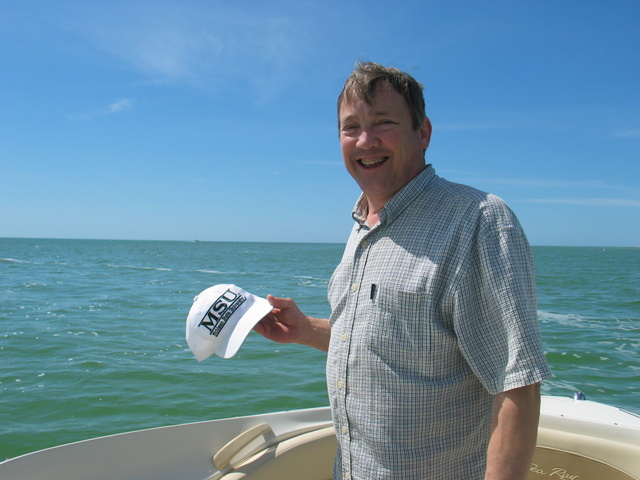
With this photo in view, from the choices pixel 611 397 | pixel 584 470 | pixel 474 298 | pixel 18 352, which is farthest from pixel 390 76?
pixel 18 352

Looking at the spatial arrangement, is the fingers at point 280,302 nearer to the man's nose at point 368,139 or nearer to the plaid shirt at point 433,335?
the plaid shirt at point 433,335

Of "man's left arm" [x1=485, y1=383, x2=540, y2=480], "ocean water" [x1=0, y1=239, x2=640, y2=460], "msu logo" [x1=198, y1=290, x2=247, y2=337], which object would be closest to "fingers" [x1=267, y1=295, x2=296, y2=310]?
"msu logo" [x1=198, y1=290, x2=247, y2=337]

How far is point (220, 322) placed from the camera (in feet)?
6.37

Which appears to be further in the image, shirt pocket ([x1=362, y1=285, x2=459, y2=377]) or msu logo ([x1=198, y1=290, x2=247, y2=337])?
msu logo ([x1=198, y1=290, x2=247, y2=337])

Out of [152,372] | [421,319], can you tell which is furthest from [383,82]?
[152,372]

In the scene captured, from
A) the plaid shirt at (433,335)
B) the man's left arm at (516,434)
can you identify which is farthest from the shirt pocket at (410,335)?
the man's left arm at (516,434)

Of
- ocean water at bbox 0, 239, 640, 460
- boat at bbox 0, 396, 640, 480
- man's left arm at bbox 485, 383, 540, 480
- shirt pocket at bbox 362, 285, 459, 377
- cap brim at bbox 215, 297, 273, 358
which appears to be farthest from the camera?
ocean water at bbox 0, 239, 640, 460

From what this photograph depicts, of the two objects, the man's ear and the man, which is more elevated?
the man's ear

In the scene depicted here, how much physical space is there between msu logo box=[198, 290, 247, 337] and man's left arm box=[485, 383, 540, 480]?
1054 millimetres

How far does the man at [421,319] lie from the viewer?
1.28 m

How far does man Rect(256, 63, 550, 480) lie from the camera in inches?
50.5

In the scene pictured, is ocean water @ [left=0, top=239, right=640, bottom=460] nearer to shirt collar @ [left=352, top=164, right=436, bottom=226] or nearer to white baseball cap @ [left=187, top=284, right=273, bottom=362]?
white baseball cap @ [left=187, top=284, right=273, bottom=362]

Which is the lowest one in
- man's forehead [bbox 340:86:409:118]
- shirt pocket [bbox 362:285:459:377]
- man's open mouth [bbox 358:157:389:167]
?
shirt pocket [bbox 362:285:459:377]

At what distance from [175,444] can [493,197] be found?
6.45 feet
